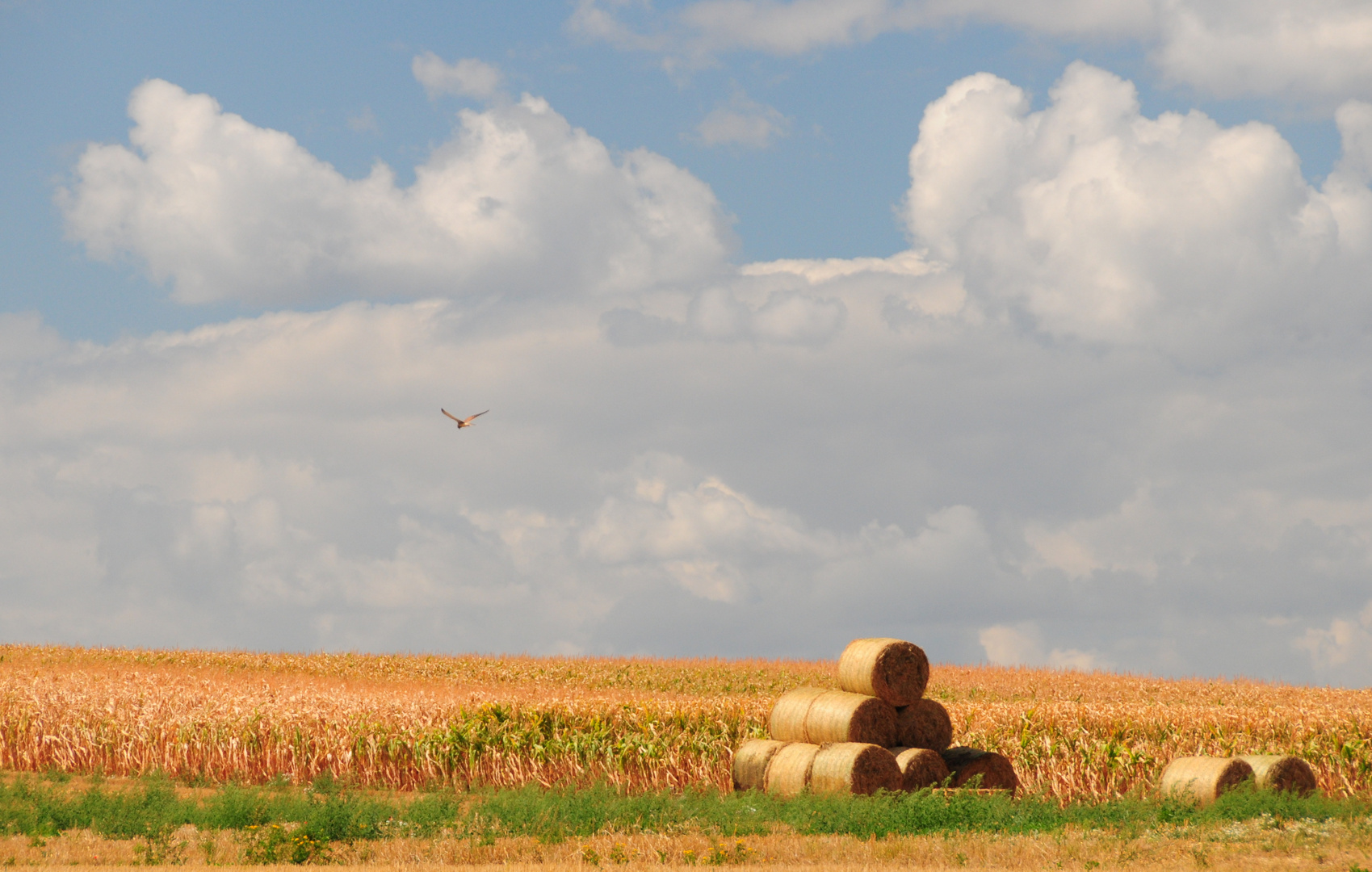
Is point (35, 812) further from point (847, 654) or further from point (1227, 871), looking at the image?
point (1227, 871)

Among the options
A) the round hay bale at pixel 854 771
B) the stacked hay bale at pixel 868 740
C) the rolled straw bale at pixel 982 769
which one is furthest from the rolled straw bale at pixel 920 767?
the rolled straw bale at pixel 982 769

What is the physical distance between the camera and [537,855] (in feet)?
52.0

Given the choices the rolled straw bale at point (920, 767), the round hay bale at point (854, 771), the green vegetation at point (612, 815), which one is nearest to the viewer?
the green vegetation at point (612, 815)

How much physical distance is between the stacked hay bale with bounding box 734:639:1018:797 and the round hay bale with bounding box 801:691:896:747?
14 millimetres

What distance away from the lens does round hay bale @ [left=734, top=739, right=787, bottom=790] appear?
66.0 feet

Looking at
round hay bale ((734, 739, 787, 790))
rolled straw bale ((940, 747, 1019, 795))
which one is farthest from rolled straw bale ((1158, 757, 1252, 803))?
round hay bale ((734, 739, 787, 790))

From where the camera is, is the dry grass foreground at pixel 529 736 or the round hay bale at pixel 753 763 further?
the dry grass foreground at pixel 529 736

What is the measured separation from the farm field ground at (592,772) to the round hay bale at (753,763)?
90 centimetres

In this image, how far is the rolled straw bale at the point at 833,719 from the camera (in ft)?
63.9

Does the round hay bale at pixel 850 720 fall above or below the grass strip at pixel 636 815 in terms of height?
above

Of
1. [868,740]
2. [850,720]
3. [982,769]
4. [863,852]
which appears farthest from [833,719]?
[863,852]

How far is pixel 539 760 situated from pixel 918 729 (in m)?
8.23

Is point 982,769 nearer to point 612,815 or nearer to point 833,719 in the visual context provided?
point 833,719

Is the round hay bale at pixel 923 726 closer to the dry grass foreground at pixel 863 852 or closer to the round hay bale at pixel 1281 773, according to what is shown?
Answer: the dry grass foreground at pixel 863 852
